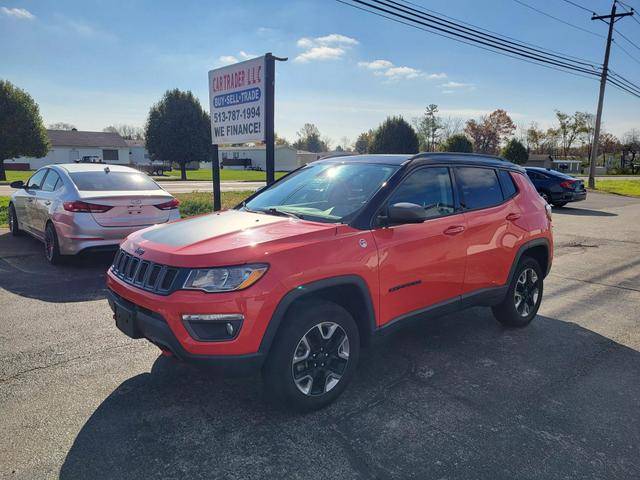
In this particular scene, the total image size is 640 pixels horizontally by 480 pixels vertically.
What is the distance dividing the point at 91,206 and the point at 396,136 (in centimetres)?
3763

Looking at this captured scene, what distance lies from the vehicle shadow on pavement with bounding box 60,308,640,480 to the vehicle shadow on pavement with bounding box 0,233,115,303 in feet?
8.71

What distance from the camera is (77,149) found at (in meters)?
60.9

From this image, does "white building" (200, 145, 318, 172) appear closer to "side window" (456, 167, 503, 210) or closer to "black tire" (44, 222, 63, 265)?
"black tire" (44, 222, 63, 265)

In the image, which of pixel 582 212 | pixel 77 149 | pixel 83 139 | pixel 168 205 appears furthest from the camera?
pixel 83 139

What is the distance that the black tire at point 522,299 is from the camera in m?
4.77

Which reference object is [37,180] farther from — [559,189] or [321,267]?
[559,189]

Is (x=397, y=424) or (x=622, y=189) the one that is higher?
A: (x=622, y=189)

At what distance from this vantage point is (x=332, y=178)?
13.6 ft

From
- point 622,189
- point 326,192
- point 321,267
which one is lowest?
point 622,189

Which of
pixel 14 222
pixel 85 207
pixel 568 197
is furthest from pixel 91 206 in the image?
pixel 568 197

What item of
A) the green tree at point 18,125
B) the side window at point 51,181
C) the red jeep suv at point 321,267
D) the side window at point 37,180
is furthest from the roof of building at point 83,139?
the red jeep suv at point 321,267

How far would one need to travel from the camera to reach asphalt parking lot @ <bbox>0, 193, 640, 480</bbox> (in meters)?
2.64

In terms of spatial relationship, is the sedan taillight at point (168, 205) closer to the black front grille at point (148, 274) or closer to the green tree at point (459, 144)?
the black front grille at point (148, 274)

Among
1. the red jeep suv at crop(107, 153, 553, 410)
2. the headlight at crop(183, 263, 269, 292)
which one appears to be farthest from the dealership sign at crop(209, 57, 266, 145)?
the headlight at crop(183, 263, 269, 292)
